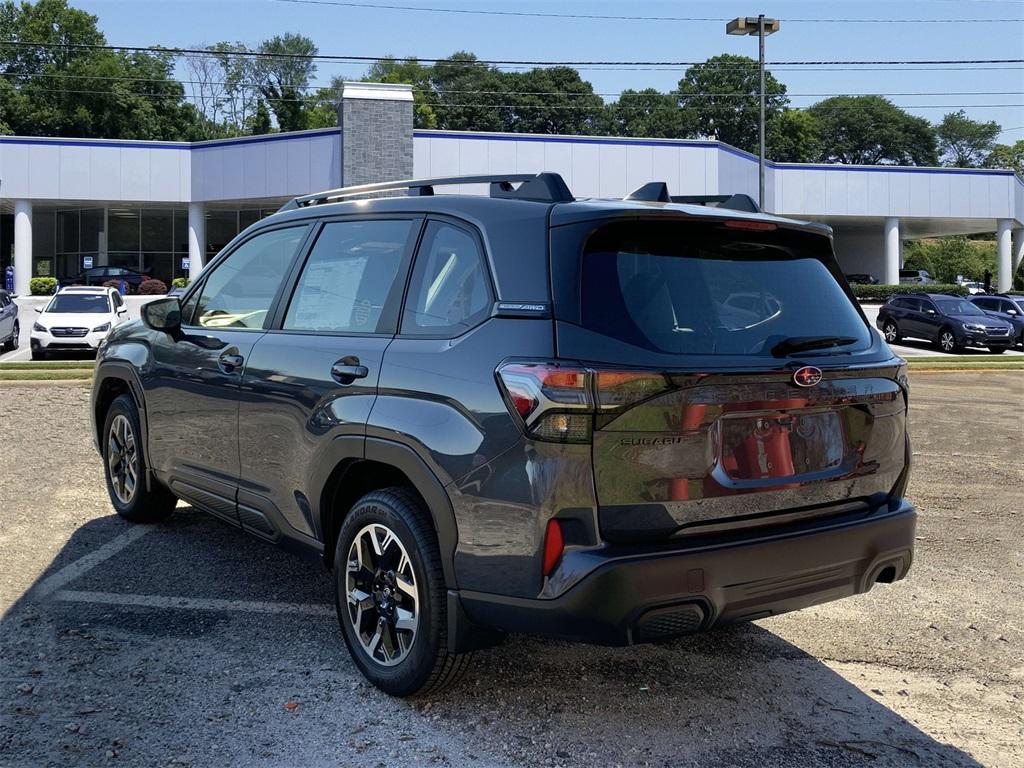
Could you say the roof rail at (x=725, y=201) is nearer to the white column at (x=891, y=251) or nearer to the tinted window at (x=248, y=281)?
the tinted window at (x=248, y=281)

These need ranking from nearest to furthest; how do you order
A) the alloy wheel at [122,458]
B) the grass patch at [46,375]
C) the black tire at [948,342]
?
the alloy wheel at [122,458] < the grass patch at [46,375] < the black tire at [948,342]

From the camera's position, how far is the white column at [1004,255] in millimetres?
51531

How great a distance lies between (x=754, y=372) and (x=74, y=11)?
3540 inches

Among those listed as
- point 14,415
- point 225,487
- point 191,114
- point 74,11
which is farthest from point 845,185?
point 74,11

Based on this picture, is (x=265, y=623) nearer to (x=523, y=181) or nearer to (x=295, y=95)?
(x=523, y=181)

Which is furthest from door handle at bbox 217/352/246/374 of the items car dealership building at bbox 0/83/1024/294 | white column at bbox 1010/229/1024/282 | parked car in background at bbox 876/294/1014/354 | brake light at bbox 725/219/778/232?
white column at bbox 1010/229/1024/282

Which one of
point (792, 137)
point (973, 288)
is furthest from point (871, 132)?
point (973, 288)

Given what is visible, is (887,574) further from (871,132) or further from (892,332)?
(871,132)

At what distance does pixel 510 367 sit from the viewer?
10.3 ft

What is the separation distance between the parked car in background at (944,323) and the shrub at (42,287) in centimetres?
3404

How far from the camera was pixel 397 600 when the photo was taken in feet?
12.0

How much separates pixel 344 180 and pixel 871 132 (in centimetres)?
9248

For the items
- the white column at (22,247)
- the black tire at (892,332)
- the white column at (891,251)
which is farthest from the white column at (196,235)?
the white column at (891,251)

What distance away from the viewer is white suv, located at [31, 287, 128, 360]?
68.0 feet
